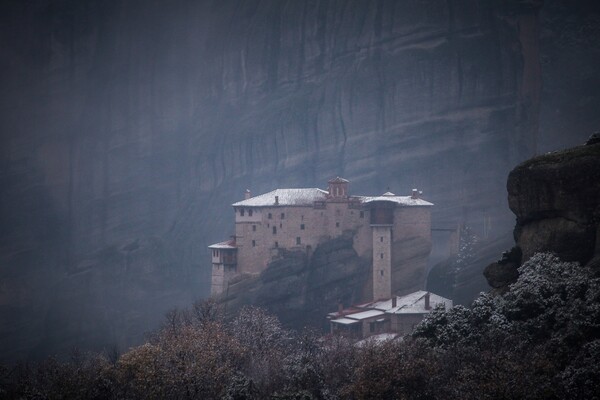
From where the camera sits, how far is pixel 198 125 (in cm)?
12688

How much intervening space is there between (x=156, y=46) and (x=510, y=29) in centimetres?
6066

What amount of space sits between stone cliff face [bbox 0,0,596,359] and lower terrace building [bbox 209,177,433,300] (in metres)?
20.5

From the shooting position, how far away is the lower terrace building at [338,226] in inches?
3086

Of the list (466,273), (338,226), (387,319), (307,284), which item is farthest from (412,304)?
(307,284)

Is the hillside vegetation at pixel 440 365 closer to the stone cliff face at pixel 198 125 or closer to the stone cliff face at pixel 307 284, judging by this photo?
the stone cliff face at pixel 307 284

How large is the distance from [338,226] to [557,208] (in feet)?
131

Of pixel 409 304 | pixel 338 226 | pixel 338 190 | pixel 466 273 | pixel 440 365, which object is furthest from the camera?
pixel 466 273

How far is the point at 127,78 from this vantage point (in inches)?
5103

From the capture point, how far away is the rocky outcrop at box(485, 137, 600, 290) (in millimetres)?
38625

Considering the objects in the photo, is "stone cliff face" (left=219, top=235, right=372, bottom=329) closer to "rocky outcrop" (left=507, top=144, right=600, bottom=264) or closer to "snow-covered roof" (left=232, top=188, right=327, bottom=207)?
"snow-covered roof" (left=232, top=188, right=327, bottom=207)

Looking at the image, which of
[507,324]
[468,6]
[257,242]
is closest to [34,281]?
[257,242]

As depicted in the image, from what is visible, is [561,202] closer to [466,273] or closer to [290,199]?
[466,273]

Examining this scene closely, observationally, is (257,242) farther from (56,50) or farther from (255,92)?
(56,50)

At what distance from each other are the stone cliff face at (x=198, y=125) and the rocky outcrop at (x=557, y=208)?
183 ft
